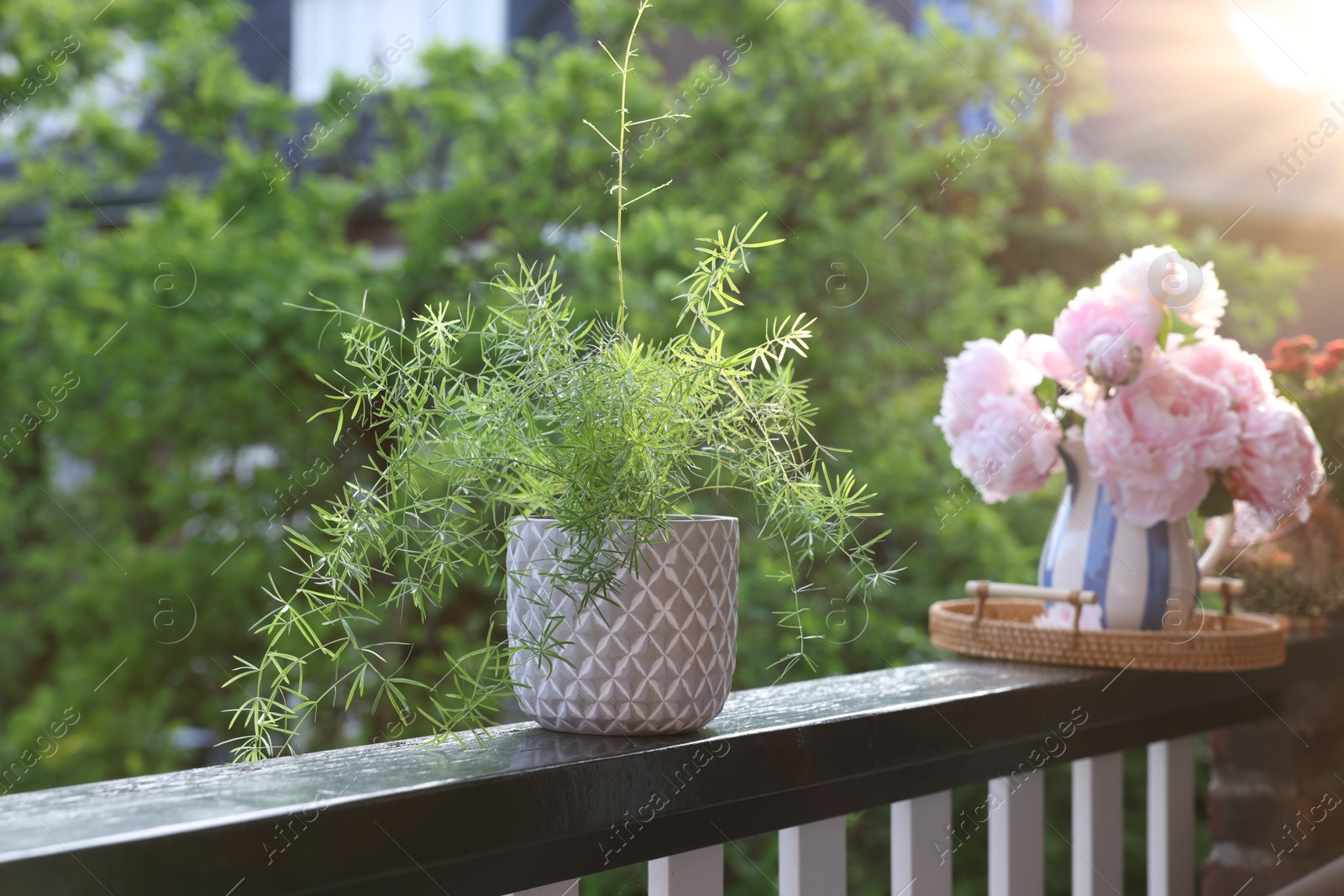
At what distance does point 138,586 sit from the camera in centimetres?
322

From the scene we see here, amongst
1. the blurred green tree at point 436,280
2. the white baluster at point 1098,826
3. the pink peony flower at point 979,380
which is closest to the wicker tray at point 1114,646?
the white baluster at point 1098,826

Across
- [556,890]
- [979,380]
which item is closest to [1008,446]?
[979,380]

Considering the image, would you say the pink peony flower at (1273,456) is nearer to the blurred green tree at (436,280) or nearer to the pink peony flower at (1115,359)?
the pink peony flower at (1115,359)

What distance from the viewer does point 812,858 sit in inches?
40.4

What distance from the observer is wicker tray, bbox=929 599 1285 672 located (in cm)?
130

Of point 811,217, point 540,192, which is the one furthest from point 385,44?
point 811,217

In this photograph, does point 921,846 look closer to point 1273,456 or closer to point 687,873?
point 687,873

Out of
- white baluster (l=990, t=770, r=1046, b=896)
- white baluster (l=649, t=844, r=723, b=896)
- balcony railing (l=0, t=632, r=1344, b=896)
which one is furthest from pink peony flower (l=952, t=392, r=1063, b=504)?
white baluster (l=649, t=844, r=723, b=896)

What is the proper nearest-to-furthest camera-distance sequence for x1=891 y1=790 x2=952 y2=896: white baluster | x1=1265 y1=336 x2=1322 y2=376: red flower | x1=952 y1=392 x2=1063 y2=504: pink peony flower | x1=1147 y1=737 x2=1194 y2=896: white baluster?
x1=891 y1=790 x2=952 y2=896: white baluster
x1=952 y1=392 x2=1063 y2=504: pink peony flower
x1=1147 y1=737 x2=1194 y2=896: white baluster
x1=1265 y1=336 x2=1322 y2=376: red flower

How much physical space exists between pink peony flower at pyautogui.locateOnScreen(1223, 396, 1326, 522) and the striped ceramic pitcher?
0.10 metres

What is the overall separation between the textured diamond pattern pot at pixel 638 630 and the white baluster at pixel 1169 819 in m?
0.82

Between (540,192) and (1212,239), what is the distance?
202cm

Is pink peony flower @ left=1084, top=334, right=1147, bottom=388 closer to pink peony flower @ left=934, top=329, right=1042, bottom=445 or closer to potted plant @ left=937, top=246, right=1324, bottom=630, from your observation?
potted plant @ left=937, top=246, right=1324, bottom=630

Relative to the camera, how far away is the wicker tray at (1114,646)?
1.30m
